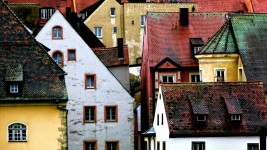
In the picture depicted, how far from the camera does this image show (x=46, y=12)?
13112 cm

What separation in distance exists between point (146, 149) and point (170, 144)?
1568cm

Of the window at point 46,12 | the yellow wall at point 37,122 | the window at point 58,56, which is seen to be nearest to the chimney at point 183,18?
the window at point 58,56

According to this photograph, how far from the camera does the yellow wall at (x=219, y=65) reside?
95.6 meters

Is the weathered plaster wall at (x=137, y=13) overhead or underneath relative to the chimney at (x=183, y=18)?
overhead

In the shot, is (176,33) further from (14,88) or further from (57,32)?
(14,88)

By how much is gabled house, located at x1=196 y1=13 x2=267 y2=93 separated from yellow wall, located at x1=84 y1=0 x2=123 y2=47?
33701 millimetres

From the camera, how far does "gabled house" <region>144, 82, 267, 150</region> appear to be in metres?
82.5

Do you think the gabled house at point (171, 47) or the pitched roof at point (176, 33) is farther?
the pitched roof at point (176, 33)

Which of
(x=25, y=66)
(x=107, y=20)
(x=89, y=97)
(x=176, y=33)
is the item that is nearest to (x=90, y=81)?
(x=89, y=97)

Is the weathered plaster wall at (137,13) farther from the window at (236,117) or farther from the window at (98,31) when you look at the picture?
the window at (236,117)

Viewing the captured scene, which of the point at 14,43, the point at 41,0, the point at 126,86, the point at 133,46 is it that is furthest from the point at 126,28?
the point at 14,43

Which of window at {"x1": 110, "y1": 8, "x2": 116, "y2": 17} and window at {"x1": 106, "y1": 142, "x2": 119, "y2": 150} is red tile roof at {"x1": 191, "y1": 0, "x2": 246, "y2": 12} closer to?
window at {"x1": 110, "y1": 8, "x2": 116, "y2": 17}

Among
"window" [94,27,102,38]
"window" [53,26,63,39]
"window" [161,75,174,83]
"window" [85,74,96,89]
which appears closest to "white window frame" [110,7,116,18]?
"window" [94,27,102,38]

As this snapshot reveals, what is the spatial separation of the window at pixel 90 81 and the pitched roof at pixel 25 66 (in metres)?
14.7
